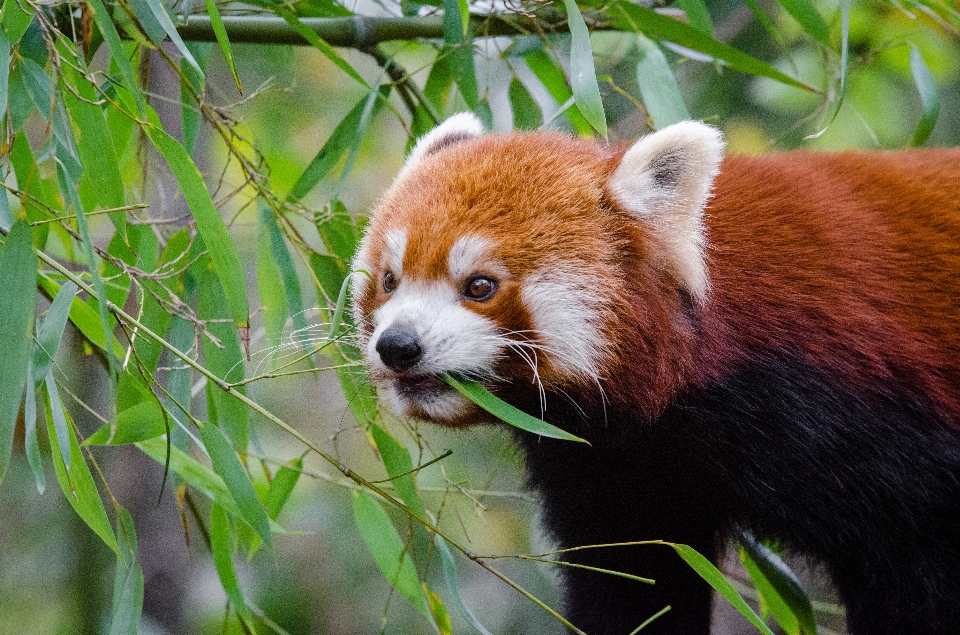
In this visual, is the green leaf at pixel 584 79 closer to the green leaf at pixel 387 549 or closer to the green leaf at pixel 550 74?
the green leaf at pixel 550 74

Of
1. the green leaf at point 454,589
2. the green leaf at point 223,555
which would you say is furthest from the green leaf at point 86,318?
the green leaf at point 454,589

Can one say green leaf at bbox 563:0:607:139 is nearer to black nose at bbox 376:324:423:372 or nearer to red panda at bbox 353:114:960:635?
red panda at bbox 353:114:960:635

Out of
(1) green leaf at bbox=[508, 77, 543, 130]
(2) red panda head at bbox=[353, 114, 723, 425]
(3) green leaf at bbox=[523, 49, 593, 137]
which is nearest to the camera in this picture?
(2) red panda head at bbox=[353, 114, 723, 425]

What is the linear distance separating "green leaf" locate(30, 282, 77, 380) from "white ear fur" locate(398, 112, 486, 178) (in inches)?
40.5

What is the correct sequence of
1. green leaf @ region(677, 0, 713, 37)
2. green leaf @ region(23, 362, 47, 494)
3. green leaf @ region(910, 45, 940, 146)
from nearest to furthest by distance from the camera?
green leaf @ region(23, 362, 47, 494)
green leaf @ region(677, 0, 713, 37)
green leaf @ region(910, 45, 940, 146)

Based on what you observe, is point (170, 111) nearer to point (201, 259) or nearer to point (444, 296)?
point (201, 259)

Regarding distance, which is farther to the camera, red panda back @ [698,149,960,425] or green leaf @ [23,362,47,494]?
red panda back @ [698,149,960,425]

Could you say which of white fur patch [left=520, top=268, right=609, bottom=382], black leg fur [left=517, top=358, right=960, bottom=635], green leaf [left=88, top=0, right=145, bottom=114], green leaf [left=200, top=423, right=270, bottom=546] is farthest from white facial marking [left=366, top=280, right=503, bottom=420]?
green leaf [left=88, top=0, right=145, bottom=114]

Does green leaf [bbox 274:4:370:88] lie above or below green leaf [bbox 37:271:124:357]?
above

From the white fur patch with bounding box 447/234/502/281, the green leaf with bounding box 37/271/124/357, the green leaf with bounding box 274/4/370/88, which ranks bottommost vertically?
the green leaf with bounding box 37/271/124/357

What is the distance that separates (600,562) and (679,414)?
66 centimetres

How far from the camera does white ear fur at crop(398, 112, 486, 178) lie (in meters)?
2.61

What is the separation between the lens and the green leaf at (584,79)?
1.95m

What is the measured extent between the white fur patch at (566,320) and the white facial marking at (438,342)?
0.11 metres
